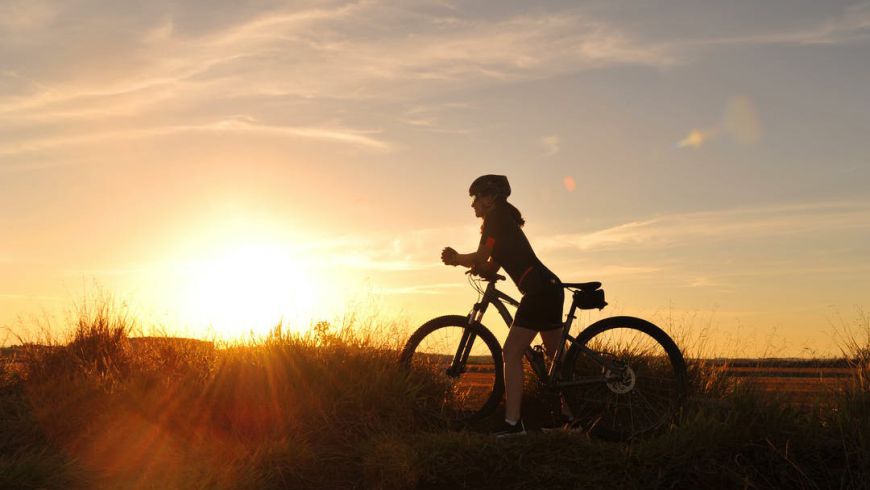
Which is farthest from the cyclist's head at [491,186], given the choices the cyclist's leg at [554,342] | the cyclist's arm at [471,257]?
the cyclist's leg at [554,342]

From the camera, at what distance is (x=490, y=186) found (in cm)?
810

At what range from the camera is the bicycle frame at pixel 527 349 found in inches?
324

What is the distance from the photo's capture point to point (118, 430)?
8.60 meters

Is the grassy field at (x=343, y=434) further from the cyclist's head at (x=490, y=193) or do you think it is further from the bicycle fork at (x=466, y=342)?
the cyclist's head at (x=490, y=193)

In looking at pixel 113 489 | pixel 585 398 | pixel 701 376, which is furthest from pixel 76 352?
pixel 701 376

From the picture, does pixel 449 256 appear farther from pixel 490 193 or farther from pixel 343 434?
pixel 343 434

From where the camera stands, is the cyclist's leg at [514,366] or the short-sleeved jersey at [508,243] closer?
the cyclist's leg at [514,366]

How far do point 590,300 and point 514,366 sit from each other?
1026mm

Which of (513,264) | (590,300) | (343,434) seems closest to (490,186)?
(513,264)

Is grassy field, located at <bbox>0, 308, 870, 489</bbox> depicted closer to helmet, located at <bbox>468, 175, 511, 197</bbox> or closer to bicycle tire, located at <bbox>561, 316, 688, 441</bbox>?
bicycle tire, located at <bbox>561, 316, 688, 441</bbox>

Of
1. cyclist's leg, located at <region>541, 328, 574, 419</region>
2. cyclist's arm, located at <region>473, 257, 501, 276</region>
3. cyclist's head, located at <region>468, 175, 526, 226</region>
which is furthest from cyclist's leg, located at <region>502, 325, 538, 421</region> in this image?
cyclist's head, located at <region>468, 175, 526, 226</region>

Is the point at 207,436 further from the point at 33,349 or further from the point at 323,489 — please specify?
the point at 33,349

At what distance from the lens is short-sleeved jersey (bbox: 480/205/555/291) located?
8117mm

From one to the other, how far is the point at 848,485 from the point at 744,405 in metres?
1.17
